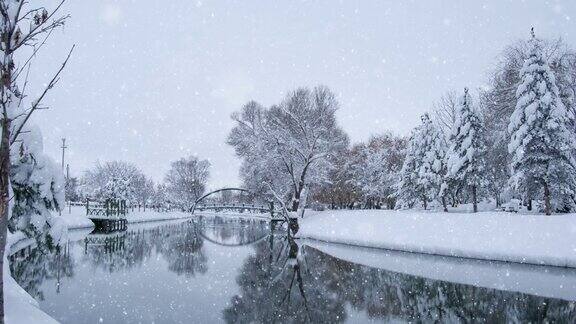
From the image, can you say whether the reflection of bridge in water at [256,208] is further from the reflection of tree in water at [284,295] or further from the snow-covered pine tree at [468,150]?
the reflection of tree in water at [284,295]

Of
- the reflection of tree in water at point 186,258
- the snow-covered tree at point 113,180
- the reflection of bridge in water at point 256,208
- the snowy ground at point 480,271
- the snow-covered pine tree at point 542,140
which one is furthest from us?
the snow-covered tree at point 113,180

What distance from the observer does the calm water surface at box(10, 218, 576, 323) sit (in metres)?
11.0

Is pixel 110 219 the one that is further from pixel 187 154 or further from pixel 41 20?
pixel 187 154

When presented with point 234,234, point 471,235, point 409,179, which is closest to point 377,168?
point 409,179

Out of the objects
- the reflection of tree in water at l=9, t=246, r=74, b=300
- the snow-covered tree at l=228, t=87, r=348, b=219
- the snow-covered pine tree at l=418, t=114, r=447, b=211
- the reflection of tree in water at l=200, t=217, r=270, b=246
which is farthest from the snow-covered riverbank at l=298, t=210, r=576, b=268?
the reflection of tree in water at l=9, t=246, r=74, b=300

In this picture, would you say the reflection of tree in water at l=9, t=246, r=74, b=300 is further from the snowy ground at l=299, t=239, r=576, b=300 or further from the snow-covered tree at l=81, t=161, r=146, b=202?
the snow-covered tree at l=81, t=161, r=146, b=202

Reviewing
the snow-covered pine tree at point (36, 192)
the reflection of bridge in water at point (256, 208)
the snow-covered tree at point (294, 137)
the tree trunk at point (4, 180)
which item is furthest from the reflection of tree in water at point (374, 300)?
the reflection of bridge in water at point (256, 208)

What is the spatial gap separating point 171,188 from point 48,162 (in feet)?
349

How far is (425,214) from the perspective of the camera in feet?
90.1

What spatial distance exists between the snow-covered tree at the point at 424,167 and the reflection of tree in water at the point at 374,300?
91.2 ft

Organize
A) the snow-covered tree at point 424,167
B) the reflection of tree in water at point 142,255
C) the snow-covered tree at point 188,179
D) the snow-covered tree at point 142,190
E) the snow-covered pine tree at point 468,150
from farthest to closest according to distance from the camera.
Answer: the snow-covered tree at point 142,190 → the snow-covered tree at point 188,179 → the snow-covered tree at point 424,167 → the snow-covered pine tree at point 468,150 → the reflection of tree in water at point 142,255

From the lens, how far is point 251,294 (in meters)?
13.6

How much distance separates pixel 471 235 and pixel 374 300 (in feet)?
39.9

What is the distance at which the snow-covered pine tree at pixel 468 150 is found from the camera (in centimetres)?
3666
